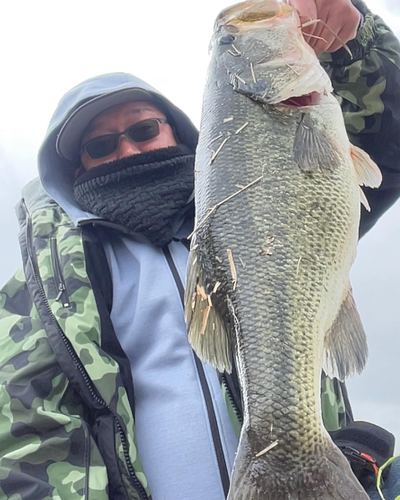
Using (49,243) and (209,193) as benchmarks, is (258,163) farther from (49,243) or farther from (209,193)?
(49,243)

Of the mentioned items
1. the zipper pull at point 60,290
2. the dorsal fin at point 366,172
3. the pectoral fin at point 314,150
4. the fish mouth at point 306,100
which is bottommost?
the zipper pull at point 60,290

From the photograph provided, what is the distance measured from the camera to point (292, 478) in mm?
1512

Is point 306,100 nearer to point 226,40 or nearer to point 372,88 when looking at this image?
point 226,40

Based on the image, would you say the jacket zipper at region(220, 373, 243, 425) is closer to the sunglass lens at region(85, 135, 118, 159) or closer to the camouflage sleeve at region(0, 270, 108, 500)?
the camouflage sleeve at region(0, 270, 108, 500)

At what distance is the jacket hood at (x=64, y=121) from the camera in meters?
3.03

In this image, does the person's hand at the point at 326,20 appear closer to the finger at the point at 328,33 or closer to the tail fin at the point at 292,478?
the finger at the point at 328,33

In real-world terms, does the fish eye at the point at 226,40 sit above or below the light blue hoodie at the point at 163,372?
above

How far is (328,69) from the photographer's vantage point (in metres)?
2.69

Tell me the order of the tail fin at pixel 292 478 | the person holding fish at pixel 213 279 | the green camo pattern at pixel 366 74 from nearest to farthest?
the tail fin at pixel 292 478 → the person holding fish at pixel 213 279 → the green camo pattern at pixel 366 74

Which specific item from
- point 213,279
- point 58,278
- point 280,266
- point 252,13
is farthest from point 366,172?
point 58,278

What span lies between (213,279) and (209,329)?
Answer: 5.9 inches

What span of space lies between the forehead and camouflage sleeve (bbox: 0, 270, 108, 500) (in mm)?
1113

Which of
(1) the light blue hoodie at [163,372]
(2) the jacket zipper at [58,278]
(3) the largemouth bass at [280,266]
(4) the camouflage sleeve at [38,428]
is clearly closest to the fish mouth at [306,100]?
(3) the largemouth bass at [280,266]

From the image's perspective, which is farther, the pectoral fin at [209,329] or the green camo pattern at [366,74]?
the green camo pattern at [366,74]
